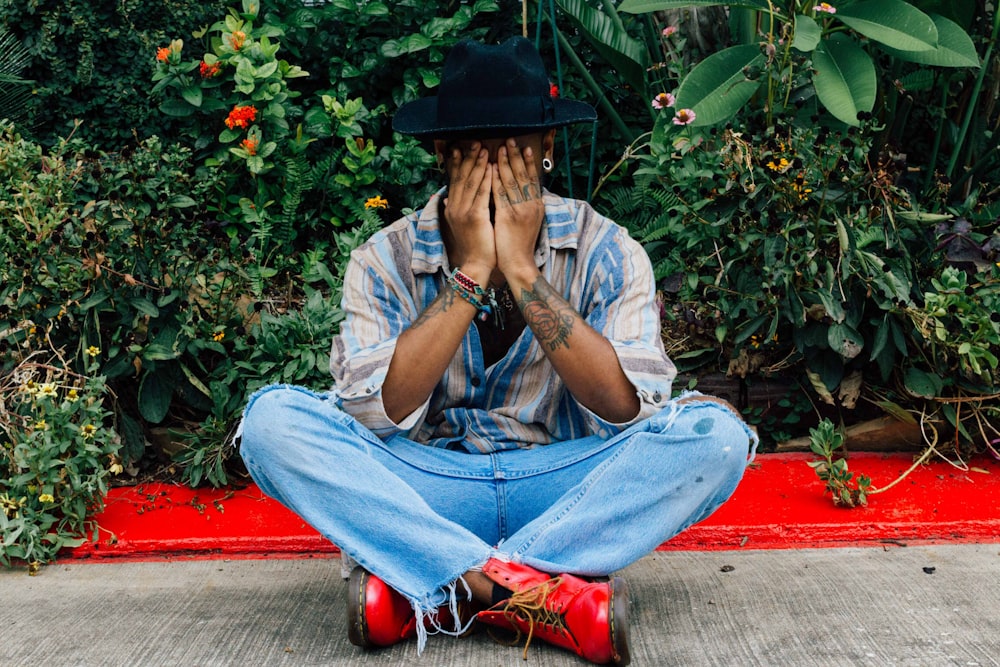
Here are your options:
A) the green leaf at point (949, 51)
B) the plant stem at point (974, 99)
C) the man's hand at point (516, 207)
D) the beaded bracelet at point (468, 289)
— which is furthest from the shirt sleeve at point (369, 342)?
the plant stem at point (974, 99)

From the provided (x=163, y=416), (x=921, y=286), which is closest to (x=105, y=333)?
(x=163, y=416)

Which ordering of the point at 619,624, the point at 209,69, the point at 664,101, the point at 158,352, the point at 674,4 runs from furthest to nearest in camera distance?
the point at 209,69, the point at 664,101, the point at 674,4, the point at 158,352, the point at 619,624

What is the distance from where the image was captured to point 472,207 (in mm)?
2664

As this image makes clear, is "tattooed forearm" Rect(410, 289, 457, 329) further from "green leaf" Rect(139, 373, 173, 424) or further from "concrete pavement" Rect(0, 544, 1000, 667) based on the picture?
"green leaf" Rect(139, 373, 173, 424)

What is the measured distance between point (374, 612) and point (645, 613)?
2.43 feet

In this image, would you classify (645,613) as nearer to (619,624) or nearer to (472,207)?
(619,624)

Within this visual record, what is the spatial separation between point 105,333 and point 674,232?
2.05 metres

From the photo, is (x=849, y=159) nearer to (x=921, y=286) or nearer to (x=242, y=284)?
(x=921, y=286)

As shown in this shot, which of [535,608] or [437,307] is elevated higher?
[437,307]

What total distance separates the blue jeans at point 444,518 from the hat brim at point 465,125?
0.74 metres

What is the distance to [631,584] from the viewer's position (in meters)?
2.92

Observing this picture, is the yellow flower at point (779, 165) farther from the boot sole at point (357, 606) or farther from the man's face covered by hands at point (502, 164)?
the boot sole at point (357, 606)

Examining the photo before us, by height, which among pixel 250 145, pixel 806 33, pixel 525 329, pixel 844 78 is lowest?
pixel 525 329

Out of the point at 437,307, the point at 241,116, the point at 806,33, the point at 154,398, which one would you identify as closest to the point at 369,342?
the point at 437,307
